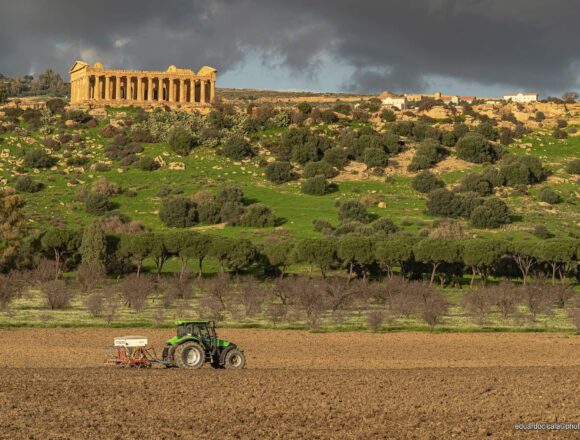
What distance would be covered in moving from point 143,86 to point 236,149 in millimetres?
35783

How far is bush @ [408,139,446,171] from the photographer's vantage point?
116500mm

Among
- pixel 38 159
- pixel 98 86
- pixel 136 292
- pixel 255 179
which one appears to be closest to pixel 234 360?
pixel 136 292

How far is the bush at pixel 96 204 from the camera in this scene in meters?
97.6

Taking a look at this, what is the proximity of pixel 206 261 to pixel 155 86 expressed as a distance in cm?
7474

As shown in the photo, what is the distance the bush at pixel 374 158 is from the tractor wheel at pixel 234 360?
280ft

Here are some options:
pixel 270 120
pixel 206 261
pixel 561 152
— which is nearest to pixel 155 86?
pixel 270 120

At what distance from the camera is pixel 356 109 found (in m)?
144

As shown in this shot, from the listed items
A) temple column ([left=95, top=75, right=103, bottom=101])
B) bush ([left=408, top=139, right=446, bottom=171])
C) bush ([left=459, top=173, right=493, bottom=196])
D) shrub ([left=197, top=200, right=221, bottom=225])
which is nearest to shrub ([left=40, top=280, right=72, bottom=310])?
shrub ([left=197, top=200, right=221, bottom=225])

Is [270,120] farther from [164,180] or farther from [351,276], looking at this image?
[351,276]

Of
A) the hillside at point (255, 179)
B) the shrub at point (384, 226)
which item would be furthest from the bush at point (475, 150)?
the shrub at point (384, 226)

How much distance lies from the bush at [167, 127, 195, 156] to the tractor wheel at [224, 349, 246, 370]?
295 feet

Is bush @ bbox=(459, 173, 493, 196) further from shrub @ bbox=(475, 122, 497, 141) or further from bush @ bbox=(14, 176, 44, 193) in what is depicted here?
bush @ bbox=(14, 176, 44, 193)

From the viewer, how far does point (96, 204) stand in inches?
3848

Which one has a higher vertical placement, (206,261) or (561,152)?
(561,152)
